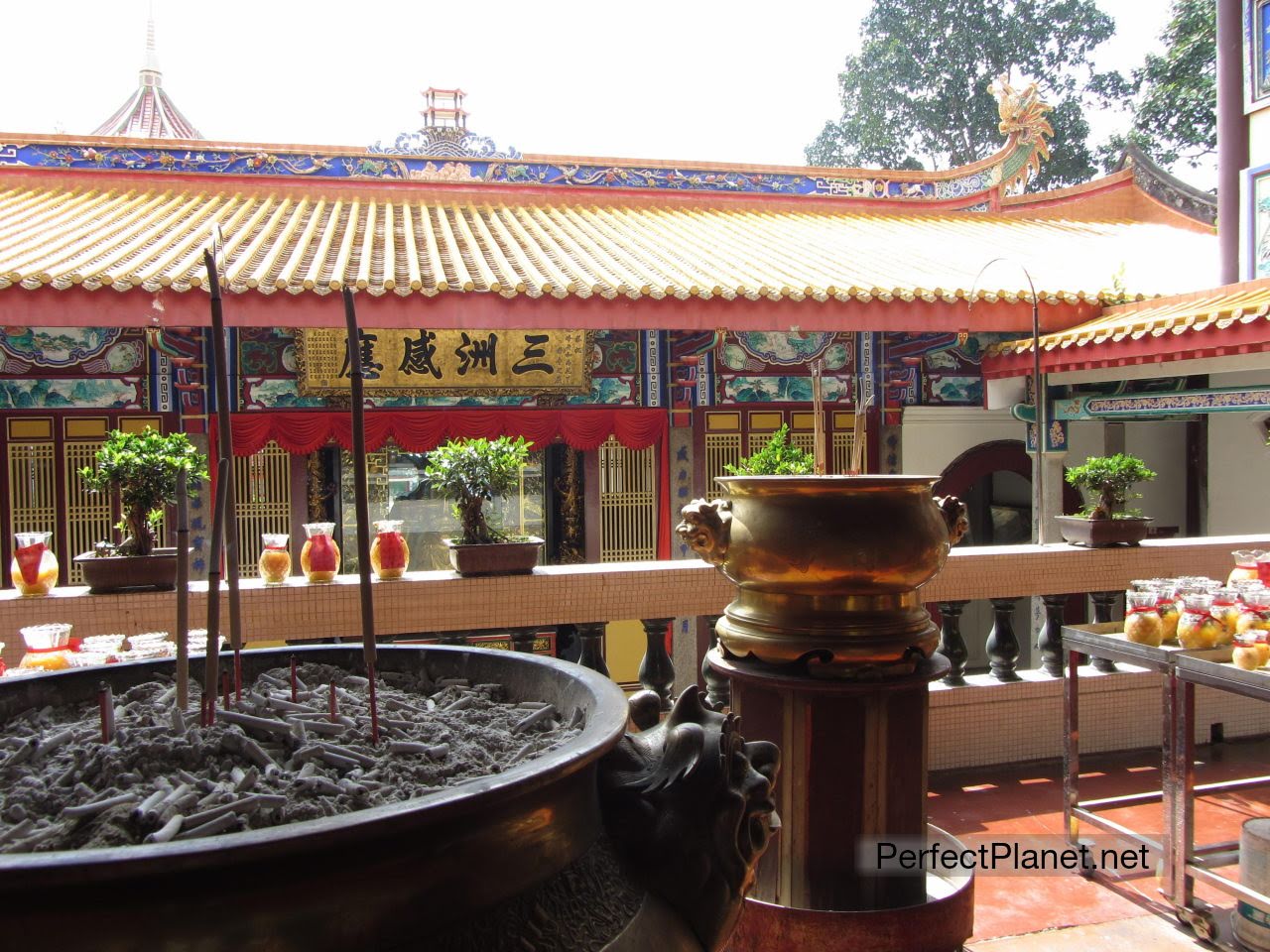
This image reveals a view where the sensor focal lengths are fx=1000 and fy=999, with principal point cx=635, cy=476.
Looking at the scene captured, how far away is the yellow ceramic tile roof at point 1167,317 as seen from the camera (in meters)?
5.30

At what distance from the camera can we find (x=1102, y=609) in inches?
160

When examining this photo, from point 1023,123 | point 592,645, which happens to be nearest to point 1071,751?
point 592,645

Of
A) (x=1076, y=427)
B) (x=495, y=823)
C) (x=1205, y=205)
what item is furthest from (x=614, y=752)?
(x=1205, y=205)

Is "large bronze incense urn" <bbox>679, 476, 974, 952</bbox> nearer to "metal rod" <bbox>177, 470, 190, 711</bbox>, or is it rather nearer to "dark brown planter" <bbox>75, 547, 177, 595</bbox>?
"metal rod" <bbox>177, 470, 190, 711</bbox>

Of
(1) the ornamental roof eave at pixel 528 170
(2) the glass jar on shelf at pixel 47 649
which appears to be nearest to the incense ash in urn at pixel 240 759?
(2) the glass jar on shelf at pixel 47 649

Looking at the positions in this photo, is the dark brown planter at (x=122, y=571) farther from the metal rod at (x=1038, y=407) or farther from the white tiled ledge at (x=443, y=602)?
the metal rod at (x=1038, y=407)

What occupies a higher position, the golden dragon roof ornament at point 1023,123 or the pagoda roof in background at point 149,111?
the pagoda roof in background at point 149,111

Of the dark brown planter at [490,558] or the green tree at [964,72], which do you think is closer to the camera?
the dark brown planter at [490,558]

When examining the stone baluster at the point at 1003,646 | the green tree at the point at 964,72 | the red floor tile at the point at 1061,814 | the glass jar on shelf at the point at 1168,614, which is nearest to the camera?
the red floor tile at the point at 1061,814

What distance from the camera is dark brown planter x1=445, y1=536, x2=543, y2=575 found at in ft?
11.7

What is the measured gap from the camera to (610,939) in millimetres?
1107

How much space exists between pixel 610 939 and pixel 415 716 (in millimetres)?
452

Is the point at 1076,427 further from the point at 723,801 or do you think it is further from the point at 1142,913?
the point at 723,801

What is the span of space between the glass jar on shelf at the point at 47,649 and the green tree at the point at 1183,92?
69.2ft
